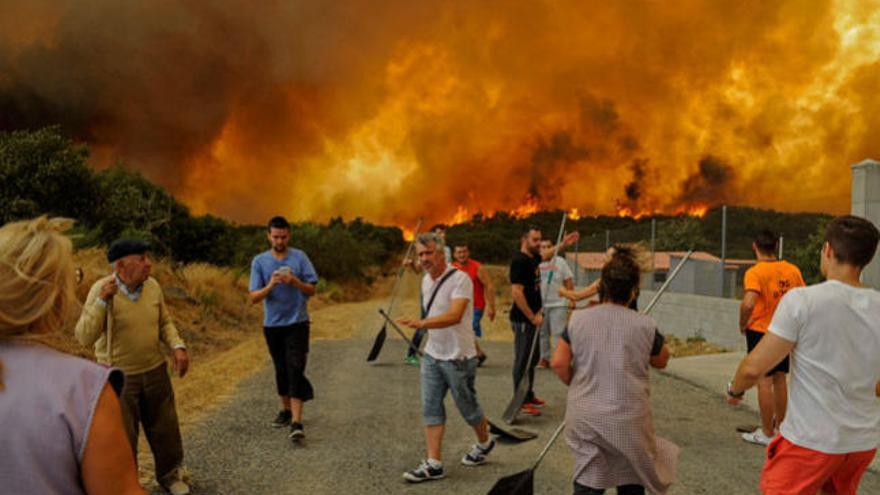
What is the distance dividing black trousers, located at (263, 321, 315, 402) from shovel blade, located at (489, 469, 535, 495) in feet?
10.0

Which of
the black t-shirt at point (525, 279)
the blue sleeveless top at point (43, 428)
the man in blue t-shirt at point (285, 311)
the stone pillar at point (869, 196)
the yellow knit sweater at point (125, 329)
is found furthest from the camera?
the stone pillar at point (869, 196)

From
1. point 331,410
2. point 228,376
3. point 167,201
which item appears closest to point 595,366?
point 331,410

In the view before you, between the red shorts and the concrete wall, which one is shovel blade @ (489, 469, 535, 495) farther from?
the concrete wall

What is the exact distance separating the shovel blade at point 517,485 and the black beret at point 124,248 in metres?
2.83

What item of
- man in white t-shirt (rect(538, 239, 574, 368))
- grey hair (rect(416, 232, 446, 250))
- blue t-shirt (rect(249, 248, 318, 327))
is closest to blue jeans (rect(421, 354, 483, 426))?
grey hair (rect(416, 232, 446, 250))

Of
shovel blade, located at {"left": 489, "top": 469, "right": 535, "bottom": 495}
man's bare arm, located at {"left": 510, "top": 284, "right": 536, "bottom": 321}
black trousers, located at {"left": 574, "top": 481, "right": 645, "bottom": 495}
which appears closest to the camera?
black trousers, located at {"left": 574, "top": 481, "right": 645, "bottom": 495}

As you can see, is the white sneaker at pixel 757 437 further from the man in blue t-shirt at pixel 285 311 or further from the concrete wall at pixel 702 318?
the concrete wall at pixel 702 318

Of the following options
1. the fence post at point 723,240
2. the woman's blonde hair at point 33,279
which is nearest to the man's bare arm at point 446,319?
the woman's blonde hair at point 33,279

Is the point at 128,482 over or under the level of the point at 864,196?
under

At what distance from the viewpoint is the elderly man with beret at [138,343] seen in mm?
4852

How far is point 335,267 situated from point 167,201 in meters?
10.3

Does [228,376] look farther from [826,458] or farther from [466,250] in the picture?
[826,458]

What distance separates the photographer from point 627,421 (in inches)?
138

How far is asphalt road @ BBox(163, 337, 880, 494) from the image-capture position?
215 inches
